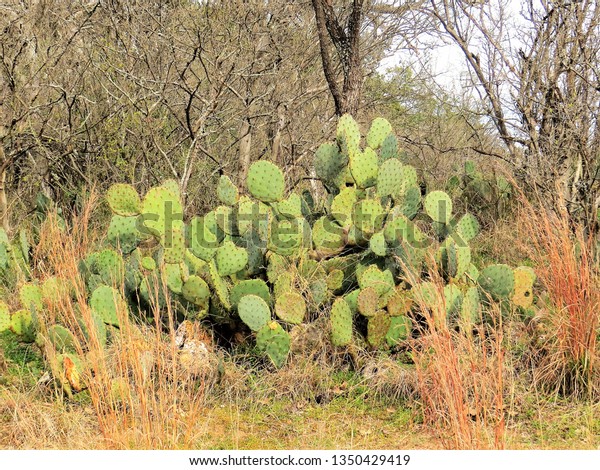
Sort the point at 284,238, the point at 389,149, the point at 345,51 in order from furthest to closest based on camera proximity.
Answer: the point at 345,51 → the point at 389,149 → the point at 284,238

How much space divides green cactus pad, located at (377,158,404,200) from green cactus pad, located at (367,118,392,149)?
530 mm

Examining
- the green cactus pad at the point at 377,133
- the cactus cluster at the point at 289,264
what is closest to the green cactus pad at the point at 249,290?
the cactus cluster at the point at 289,264

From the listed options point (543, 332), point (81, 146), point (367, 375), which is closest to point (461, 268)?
point (543, 332)

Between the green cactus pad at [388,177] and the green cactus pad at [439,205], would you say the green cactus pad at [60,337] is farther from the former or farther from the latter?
the green cactus pad at [439,205]

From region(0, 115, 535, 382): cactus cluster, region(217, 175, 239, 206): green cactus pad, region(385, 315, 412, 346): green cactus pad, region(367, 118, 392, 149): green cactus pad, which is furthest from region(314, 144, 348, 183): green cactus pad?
region(385, 315, 412, 346): green cactus pad

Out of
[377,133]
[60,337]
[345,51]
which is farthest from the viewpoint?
[345,51]

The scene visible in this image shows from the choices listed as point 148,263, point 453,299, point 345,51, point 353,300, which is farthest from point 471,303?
point 345,51

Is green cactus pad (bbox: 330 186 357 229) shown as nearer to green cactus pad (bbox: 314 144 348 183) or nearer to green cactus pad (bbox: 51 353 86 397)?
green cactus pad (bbox: 314 144 348 183)

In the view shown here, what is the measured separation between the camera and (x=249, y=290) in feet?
12.4

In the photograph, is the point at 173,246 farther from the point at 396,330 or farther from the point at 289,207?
the point at 396,330

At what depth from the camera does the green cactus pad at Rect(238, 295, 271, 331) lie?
3.63m

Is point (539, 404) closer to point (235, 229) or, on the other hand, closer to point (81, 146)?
point (235, 229)

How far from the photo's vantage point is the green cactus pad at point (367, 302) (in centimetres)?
371

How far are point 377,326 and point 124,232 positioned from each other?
137 centimetres
